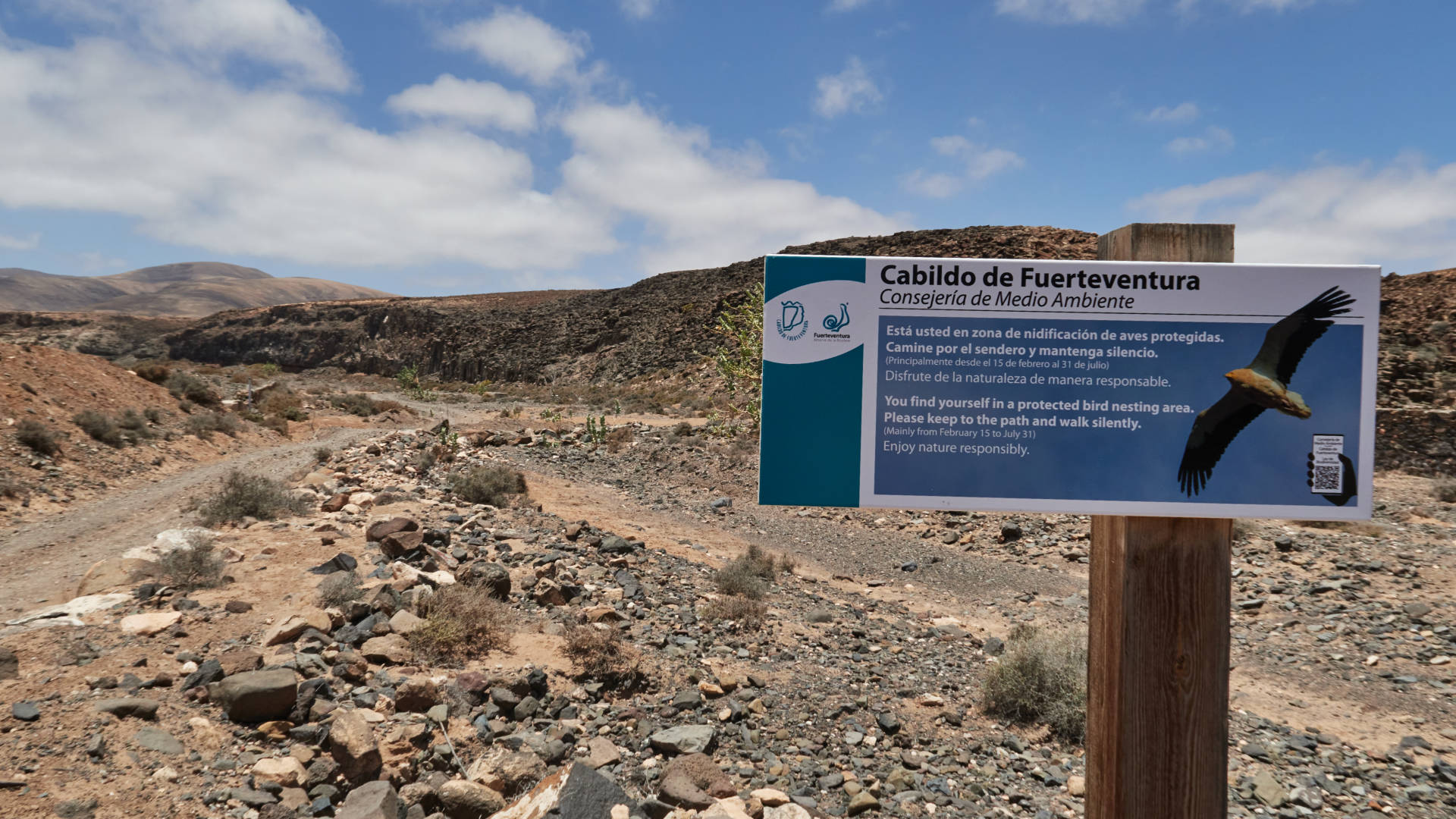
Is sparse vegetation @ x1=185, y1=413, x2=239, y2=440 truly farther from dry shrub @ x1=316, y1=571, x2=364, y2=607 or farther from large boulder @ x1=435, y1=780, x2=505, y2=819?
large boulder @ x1=435, y1=780, x2=505, y2=819

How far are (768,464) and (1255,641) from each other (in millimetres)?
7592

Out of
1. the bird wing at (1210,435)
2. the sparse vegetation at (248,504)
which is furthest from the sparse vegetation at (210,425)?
the bird wing at (1210,435)

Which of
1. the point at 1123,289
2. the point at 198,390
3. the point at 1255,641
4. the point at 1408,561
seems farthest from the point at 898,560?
the point at 198,390

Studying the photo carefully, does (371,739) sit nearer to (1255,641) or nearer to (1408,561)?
(1255,641)

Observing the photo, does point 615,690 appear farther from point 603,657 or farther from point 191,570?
point 191,570

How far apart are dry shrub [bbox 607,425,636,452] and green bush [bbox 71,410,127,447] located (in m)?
9.99

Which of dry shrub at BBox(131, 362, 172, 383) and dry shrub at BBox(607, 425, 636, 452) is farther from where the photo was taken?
dry shrub at BBox(131, 362, 172, 383)

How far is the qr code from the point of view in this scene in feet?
6.97

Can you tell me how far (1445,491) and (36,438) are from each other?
24.7 meters

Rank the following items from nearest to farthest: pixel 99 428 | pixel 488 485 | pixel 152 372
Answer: pixel 488 485 → pixel 99 428 → pixel 152 372

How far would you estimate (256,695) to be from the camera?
381 cm

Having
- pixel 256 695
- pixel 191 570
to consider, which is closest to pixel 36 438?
pixel 191 570

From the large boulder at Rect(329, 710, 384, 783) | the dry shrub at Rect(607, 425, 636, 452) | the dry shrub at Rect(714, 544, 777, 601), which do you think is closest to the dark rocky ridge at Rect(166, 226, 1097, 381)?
the dry shrub at Rect(607, 425, 636, 452)

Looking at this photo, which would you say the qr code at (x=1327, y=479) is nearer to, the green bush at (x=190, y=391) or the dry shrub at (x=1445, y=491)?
the dry shrub at (x=1445, y=491)
